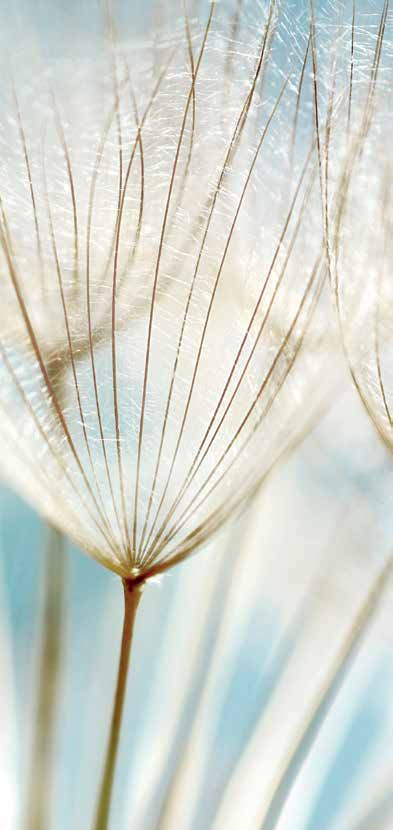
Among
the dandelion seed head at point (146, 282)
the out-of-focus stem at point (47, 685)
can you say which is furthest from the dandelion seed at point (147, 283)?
the out-of-focus stem at point (47, 685)

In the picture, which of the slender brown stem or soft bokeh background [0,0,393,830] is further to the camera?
soft bokeh background [0,0,393,830]

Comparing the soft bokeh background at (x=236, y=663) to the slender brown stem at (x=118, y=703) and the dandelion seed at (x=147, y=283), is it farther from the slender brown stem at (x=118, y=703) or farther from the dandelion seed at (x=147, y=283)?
the dandelion seed at (x=147, y=283)

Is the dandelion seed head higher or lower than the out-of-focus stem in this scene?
higher

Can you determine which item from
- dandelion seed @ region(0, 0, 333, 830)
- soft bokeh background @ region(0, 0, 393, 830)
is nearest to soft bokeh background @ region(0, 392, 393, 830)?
soft bokeh background @ region(0, 0, 393, 830)

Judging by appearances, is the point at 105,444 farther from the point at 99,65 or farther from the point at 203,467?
the point at 99,65

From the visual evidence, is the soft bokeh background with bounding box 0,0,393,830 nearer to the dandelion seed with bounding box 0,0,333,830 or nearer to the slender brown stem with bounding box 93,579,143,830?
the slender brown stem with bounding box 93,579,143,830

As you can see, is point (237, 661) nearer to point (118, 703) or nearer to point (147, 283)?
point (118, 703)

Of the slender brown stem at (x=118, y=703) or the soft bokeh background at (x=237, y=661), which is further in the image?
the soft bokeh background at (x=237, y=661)

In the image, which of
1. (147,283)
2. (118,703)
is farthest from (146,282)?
(118,703)
